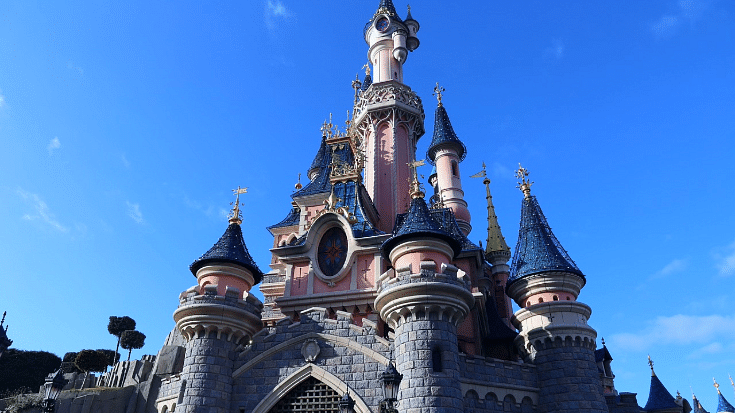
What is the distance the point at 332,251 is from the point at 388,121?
10151mm

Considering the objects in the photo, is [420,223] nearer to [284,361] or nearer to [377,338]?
[377,338]

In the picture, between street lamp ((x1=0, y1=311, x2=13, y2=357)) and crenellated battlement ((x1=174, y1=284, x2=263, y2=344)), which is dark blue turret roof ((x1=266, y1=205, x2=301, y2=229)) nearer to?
crenellated battlement ((x1=174, y1=284, x2=263, y2=344))

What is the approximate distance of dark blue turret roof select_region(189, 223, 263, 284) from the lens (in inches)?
750

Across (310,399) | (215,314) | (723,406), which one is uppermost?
(723,406)

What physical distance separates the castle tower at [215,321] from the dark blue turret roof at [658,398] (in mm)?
17083

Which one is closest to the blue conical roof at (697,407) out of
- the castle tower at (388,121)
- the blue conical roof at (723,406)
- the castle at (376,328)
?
the blue conical roof at (723,406)

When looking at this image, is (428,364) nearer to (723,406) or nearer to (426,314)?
(426,314)

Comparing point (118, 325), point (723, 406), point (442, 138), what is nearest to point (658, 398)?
point (723, 406)

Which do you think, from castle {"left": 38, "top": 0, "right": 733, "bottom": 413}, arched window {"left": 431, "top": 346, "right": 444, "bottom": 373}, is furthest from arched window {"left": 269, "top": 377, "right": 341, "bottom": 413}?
arched window {"left": 431, "top": 346, "right": 444, "bottom": 373}

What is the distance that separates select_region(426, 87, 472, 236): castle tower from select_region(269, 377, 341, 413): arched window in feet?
55.9

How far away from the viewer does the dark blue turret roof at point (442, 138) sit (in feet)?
106

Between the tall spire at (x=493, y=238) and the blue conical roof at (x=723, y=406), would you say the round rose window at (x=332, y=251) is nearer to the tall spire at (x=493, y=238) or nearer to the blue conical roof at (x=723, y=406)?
the tall spire at (x=493, y=238)

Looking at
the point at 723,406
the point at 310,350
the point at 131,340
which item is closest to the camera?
the point at 310,350

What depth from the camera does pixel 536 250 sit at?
20000mm
